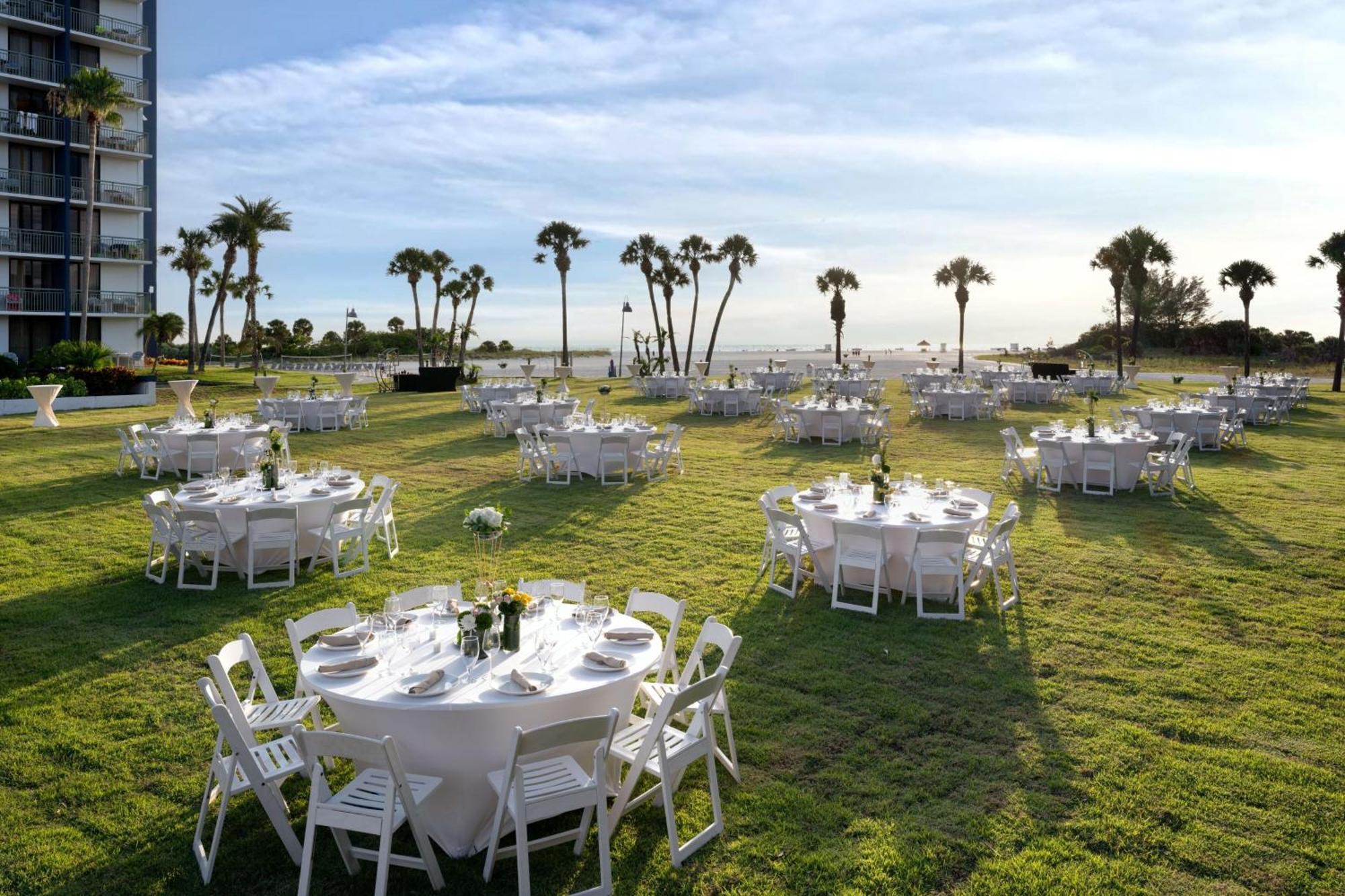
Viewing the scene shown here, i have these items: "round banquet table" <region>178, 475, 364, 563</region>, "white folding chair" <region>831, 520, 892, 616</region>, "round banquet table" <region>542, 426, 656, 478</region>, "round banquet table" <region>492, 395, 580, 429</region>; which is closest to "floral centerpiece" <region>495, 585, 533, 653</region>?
"white folding chair" <region>831, 520, 892, 616</region>

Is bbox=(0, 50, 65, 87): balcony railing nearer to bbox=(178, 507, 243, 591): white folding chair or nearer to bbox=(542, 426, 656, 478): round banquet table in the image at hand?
bbox=(542, 426, 656, 478): round banquet table

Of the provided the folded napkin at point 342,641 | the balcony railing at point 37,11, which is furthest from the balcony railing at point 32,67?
the folded napkin at point 342,641

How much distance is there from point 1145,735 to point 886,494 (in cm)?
386

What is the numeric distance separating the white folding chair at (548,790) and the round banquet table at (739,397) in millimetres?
23210

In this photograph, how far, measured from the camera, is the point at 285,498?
987 centimetres

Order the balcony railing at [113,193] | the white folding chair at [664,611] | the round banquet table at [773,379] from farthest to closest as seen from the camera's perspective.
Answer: the balcony railing at [113,193] → the round banquet table at [773,379] → the white folding chair at [664,611]

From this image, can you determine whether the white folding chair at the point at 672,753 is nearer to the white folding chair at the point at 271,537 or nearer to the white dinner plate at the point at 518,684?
the white dinner plate at the point at 518,684

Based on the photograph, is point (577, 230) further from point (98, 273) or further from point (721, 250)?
point (98, 273)

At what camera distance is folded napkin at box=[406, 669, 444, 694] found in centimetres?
458

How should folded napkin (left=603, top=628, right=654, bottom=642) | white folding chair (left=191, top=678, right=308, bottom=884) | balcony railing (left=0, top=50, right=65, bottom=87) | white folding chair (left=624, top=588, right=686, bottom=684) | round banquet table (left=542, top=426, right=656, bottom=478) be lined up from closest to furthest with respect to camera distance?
white folding chair (left=191, top=678, right=308, bottom=884), folded napkin (left=603, top=628, right=654, bottom=642), white folding chair (left=624, top=588, right=686, bottom=684), round banquet table (left=542, top=426, right=656, bottom=478), balcony railing (left=0, top=50, right=65, bottom=87)

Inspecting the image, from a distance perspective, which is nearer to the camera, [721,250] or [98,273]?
[98,273]

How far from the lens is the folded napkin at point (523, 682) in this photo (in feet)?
15.1

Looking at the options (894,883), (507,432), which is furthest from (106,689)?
(507,432)

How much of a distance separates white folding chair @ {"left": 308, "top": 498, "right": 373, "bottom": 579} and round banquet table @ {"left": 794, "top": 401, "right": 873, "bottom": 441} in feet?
42.3
